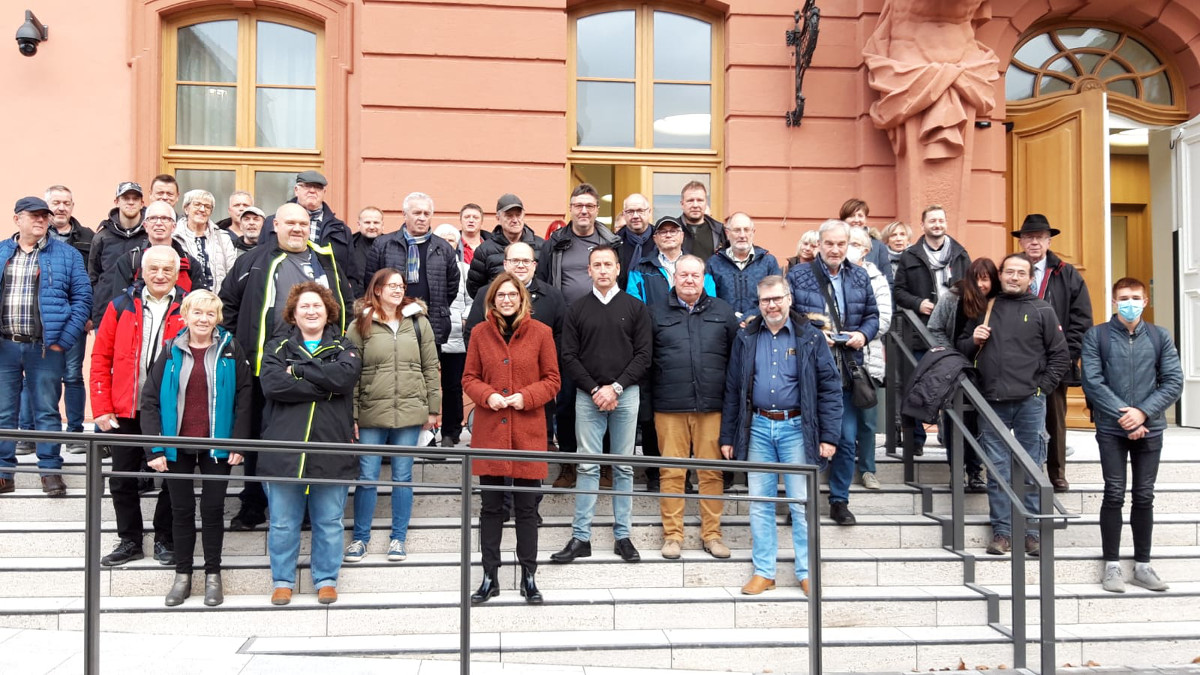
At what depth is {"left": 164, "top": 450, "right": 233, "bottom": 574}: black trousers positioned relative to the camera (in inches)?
199

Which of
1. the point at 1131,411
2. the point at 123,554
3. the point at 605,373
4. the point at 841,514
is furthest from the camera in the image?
the point at 841,514

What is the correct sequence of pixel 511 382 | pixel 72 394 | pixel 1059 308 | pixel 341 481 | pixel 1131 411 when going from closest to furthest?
pixel 341 481
pixel 511 382
pixel 1131 411
pixel 72 394
pixel 1059 308

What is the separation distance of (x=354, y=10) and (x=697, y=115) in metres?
3.51

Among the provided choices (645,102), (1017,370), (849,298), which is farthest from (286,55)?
(1017,370)

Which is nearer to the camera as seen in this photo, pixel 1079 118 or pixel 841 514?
pixel 841 514

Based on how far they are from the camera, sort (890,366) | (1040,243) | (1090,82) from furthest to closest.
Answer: (1090,82) → (890,366) → (1040,243)

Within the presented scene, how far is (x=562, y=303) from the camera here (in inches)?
241

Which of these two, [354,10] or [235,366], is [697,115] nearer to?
[354,10]

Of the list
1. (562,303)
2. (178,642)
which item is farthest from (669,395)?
(178,642)

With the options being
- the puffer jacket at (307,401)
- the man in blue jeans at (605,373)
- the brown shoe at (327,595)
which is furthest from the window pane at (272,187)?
the brown shoe at (327,595)

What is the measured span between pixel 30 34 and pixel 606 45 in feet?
17.3

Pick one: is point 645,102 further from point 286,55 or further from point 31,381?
point 31,381

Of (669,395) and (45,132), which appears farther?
(45,132)

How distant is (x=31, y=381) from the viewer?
605 cm
